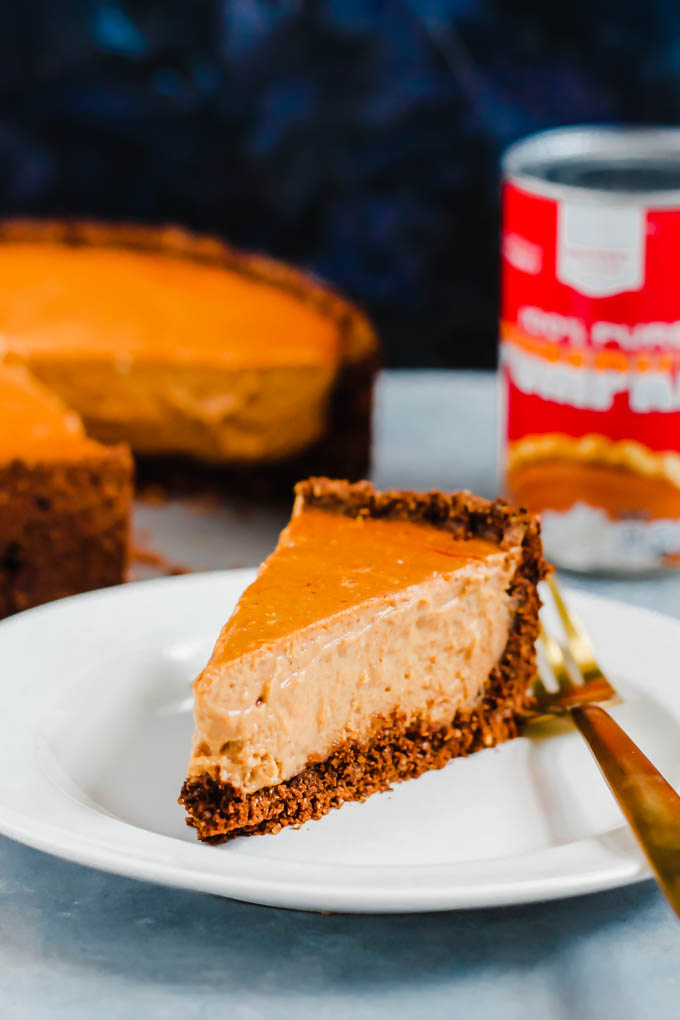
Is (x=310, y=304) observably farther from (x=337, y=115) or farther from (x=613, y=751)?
(x=613, y=751)

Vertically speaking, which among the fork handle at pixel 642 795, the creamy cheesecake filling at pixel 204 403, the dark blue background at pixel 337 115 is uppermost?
the dark blue background at pixel 337 115

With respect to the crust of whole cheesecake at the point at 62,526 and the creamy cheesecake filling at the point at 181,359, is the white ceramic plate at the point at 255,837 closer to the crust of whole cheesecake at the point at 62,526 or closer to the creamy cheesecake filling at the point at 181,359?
the crust of whole cheesecake at the point at 62,526

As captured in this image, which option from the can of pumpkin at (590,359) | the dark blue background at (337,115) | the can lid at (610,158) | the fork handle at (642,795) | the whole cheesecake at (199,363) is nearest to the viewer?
the fork handle at (642,795)

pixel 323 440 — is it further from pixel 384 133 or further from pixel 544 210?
pixel 384 133

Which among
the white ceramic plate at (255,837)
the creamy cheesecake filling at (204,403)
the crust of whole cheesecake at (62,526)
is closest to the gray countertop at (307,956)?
the white ceramic plate at (255,837)

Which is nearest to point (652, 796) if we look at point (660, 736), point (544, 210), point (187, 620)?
point (660, 736)

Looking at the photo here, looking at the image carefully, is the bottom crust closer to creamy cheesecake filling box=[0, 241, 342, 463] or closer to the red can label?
the red can label

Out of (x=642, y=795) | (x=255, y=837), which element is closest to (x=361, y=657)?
(x=255, y=837)

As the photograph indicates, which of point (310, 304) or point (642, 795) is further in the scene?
point (310, 304)
